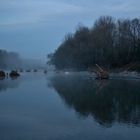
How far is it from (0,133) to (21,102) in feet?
50.5

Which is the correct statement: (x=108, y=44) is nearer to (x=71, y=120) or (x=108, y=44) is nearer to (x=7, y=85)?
(x=7, y=85)

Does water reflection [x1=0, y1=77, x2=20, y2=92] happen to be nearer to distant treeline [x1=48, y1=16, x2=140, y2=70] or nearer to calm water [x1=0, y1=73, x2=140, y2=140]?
calm water [x1=0, y1=73, x2=140, y2=140]

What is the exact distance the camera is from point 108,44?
14050cm

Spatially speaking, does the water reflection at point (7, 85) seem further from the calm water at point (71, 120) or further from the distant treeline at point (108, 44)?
the distant treeline at point (108, 44)

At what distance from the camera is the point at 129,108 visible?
3048cm

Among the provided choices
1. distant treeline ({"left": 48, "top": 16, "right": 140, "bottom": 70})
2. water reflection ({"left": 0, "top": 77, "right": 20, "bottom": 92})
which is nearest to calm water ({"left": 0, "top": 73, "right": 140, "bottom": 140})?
water reflection ({"left": 0, "top": 77, "right": 20, "bottom": 92})

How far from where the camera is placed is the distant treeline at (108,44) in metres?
132

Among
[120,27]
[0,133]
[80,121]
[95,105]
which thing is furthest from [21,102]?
[120,27]

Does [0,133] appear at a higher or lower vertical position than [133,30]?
lower

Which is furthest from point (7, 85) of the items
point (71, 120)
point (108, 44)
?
point (108, 44)

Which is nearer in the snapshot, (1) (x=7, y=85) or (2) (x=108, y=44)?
(1) (x=7, y=85)

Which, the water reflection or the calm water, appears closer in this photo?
the calm water

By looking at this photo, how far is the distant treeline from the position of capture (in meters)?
132

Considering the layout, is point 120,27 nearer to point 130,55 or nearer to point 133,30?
point 133,30
